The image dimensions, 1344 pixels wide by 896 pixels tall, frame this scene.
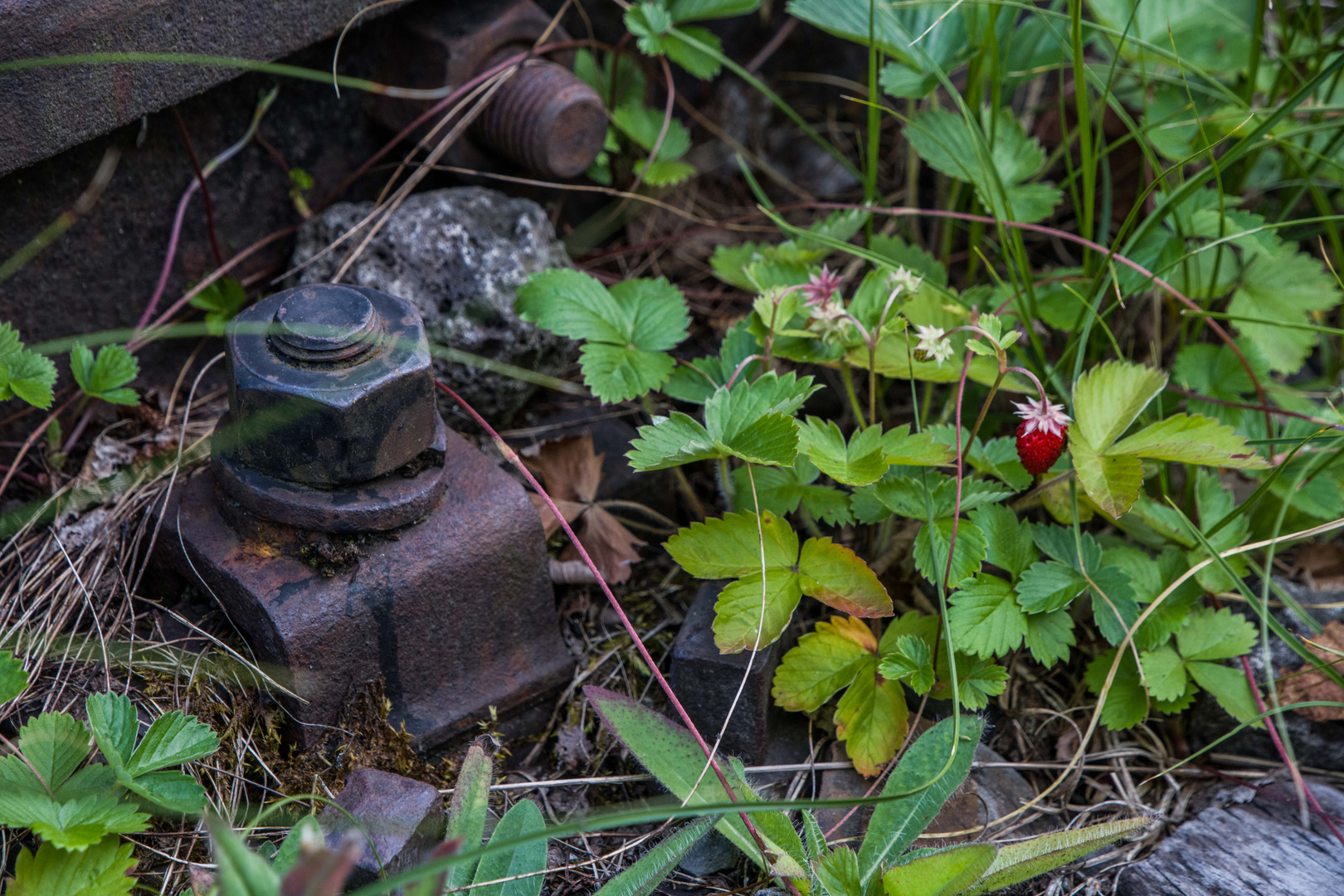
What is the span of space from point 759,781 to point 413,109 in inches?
55.5

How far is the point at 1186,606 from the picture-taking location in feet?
5.20

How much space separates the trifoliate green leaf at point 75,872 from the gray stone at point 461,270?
0.90 metres

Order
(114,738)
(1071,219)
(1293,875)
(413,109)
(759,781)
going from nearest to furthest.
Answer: (114,738)
(1293,875)
(759,781)
(413,109)
(1071,219)

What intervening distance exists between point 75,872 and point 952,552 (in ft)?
3.92

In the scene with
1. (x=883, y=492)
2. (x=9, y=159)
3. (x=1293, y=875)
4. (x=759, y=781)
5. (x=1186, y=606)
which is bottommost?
(x=759, y=781)

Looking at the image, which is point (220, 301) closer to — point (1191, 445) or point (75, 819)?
point (75, 819)

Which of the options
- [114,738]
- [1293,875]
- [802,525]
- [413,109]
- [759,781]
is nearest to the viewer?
[114,738]

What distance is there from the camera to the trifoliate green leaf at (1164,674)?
60.3 inches

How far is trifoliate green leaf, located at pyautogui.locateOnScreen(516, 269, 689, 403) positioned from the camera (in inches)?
65.3

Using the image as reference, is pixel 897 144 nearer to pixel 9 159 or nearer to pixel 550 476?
pixel 550 476

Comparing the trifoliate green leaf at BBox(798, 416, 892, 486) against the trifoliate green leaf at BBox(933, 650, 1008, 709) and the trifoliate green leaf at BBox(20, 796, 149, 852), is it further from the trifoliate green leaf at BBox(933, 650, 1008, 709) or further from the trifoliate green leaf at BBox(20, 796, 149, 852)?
the trifoliate green leaf at BBox(20, 796, 149, 852)

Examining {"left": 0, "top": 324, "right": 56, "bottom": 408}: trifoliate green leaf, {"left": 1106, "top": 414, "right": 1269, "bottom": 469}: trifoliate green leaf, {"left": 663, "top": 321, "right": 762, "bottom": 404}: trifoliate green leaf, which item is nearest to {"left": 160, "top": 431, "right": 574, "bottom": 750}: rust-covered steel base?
{"left": 0, "top": 324, "right": 56, "bottom": 408}: trifoliate green leaf

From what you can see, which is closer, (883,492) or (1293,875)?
(1293,875)

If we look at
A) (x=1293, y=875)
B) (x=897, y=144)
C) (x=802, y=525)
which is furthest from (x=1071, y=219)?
(x=1293, y=875)
